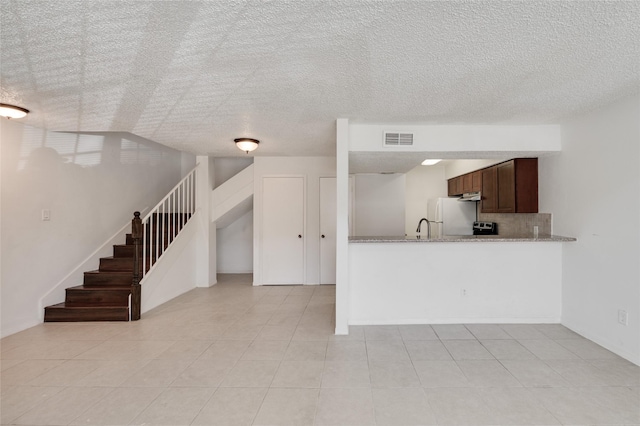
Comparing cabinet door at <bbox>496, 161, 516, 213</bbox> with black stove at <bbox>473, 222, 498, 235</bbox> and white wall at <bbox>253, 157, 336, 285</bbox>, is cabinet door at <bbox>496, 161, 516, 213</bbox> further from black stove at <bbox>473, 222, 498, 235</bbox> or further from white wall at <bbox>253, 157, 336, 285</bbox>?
white wall at <bbox>253, 157, 336, 285</bbox>

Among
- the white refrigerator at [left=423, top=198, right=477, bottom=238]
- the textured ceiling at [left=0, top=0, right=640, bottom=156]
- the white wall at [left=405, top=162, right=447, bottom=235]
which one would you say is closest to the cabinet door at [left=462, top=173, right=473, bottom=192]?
the white refrigerator at [left=423, top=198, right=477, bottom=238]

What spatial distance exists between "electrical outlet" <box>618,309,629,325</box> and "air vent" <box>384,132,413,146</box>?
99.2 inches

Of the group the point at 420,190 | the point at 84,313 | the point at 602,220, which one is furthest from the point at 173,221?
the point at 602,220

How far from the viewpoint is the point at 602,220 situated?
2977mm

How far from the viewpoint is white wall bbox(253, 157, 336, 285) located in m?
5.69

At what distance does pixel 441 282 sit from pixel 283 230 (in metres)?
3.03

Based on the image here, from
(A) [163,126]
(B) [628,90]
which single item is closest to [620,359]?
(B) [628,90]

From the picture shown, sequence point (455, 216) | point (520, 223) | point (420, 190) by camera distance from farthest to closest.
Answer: point (420, 190) < point (455, 216) < point (520, 223)

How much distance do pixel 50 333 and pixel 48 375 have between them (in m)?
1.17

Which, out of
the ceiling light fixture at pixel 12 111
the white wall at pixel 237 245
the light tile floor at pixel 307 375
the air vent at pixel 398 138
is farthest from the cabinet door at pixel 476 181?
the ceiling light fixture at pixel 12 111

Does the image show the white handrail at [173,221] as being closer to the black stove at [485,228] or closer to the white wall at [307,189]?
the white wall at [307,189]

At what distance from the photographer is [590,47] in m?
1.88

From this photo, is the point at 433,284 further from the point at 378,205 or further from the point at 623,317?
the point at 378,205

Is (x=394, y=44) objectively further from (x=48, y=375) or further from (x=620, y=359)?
(x=48, y=375)
